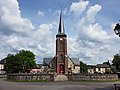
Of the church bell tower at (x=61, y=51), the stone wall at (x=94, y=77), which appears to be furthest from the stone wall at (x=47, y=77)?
the church bell tower at (x=61, y=51)

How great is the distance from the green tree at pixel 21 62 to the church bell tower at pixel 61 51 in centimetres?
1345

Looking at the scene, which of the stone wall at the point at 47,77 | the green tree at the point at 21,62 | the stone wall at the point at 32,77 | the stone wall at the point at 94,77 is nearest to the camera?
the stone wall at the point at 32,77

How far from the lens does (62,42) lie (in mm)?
98438

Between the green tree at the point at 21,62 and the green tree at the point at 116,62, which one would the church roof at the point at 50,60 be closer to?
the green tree at the point at 21,62

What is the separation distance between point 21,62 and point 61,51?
16394 millimetres

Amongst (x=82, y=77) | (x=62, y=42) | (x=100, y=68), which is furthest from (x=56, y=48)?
(x=100, y=68)

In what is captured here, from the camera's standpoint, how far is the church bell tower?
9681cm

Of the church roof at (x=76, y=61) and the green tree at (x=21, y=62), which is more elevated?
the church roof at (x=76, y=61)

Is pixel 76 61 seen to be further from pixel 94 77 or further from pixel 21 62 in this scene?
pixel 94 77

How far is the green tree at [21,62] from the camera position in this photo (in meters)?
99.9

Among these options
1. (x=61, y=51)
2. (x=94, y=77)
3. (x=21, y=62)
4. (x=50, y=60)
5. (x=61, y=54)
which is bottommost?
(x=94, y=77)

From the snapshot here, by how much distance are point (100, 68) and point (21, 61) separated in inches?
3033

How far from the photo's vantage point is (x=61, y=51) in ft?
320

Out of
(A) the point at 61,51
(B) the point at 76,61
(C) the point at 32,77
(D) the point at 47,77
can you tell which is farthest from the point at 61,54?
(B) the point at 76,61
